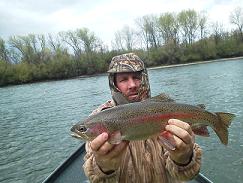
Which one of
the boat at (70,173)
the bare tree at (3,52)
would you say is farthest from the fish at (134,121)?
the bare tree at (3,52)

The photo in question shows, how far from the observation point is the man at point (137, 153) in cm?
322

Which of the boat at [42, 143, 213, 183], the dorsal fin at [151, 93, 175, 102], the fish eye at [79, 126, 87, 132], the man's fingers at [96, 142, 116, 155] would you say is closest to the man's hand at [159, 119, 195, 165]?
the dorsal fin at [151, 93, 175, 102]

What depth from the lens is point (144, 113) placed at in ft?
10.6

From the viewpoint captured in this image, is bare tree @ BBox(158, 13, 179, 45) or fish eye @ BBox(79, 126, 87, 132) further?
bare tree @ BBox(158, 13, 179, 45)

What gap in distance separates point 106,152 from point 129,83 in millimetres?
1182

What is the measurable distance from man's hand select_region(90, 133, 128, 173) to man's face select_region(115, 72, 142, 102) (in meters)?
0.94

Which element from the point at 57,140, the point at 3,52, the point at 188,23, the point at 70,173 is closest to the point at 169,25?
the point at 188,23

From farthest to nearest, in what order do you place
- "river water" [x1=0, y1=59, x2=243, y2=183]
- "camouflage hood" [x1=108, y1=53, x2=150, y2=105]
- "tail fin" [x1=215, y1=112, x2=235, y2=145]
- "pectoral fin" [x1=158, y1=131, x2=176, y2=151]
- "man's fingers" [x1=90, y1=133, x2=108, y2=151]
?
1. "river water" [x1=0, y1=59, x2=243, y2=183]
2. "camouflage hood" [x1=108, y1=53, x2=150, y2=105]
3. "tail fin" [x1=215, y1=112, x2=235, y2=145]
4. "pectoral fin" [x1=158, y1=131, x2=176, y2=151]
5. "man's fingers" [x1=90, y1=133, x2=108, y2=151]

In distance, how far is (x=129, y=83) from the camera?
165 inches

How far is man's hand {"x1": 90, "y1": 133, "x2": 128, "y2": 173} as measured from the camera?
10.2 feet

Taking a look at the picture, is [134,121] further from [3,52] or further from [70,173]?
[3,52]

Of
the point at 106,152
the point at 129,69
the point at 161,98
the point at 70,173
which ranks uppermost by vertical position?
the point at 129,69

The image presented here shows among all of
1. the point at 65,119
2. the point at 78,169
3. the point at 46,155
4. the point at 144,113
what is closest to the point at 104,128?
the point at 144,113

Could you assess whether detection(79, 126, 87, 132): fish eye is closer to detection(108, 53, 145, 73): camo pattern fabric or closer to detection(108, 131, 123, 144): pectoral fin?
detection(108, 131, 123, 144): pectoral fin
